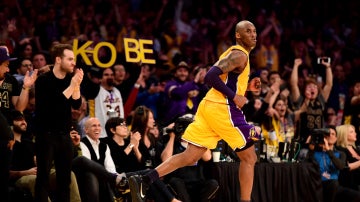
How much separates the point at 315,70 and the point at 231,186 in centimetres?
567

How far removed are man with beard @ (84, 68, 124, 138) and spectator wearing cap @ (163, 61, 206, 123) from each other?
784 mm

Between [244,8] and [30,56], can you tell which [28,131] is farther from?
[244,8]

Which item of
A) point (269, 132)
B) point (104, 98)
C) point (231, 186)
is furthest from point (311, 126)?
point (104, 98)

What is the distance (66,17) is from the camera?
11.5 m

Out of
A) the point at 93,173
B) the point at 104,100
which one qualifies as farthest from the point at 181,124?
the point at 104,100

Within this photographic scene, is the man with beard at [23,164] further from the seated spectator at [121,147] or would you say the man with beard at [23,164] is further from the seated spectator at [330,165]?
the seated spectator at [330,165]

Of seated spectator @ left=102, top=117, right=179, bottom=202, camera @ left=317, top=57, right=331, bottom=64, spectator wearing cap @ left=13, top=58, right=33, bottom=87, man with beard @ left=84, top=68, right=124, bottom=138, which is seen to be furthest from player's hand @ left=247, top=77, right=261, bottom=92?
camera @ left=317, top=57, right=331, bottom=64

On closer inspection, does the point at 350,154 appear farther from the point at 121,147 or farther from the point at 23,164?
the point at 23,164

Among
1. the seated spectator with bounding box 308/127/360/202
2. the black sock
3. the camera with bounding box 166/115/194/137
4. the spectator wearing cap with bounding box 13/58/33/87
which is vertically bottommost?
the seated spectator with bounding box 308/127/360/202

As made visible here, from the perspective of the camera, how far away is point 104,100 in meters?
9.41

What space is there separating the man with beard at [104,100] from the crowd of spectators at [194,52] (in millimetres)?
13

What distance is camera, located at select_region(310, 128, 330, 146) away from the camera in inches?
363

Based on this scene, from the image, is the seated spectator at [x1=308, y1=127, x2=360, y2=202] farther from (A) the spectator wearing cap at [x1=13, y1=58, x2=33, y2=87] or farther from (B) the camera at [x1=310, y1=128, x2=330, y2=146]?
(A) the spectator wearing cap at [x1=13, y1=58, x2=33, y2=87]

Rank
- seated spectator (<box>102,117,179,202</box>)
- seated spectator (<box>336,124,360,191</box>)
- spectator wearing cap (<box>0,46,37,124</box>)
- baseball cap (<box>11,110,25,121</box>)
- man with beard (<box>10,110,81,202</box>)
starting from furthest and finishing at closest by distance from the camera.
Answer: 1. seated spectator (<box>336,124,360,191</box>)
2. seated spectator (<box>102,117,179,202</box>)
3. baseball cap (<box>11,110,25,121</box>)
4. man with beard (<box>10,110,81,202</box>)
5. spectator wearing cap (<box>0,46,37,124</box>)
